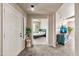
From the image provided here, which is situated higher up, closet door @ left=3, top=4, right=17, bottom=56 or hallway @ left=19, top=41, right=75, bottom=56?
closet door @ left=3, top=4, right=17, bottom=56

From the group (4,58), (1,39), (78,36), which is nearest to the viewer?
(4,58)

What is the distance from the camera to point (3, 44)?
2855mm

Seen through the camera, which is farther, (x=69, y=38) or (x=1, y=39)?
(x=69, y=38)

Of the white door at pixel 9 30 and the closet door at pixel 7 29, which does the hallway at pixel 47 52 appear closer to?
the white door at pixel 9 30

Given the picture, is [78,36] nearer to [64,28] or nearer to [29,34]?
[29,34]

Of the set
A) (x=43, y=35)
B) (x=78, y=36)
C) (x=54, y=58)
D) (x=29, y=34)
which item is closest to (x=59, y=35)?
(x=29, y=34)

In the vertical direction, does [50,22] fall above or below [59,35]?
above

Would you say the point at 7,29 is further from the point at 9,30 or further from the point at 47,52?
the point at 47,52

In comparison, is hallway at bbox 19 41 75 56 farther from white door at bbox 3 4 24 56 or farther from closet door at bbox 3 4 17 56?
closet door at bbox 3 4 17 56

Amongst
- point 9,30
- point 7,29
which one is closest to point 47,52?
point 9,30

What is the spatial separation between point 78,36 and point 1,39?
66.3 inches

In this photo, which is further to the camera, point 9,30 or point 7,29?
point 9,30

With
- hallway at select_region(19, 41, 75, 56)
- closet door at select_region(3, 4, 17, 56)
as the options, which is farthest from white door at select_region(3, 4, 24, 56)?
hallway at select_region(19, 41, 75, 56)

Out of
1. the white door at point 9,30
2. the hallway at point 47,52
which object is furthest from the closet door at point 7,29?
the hallway at point 47,52
